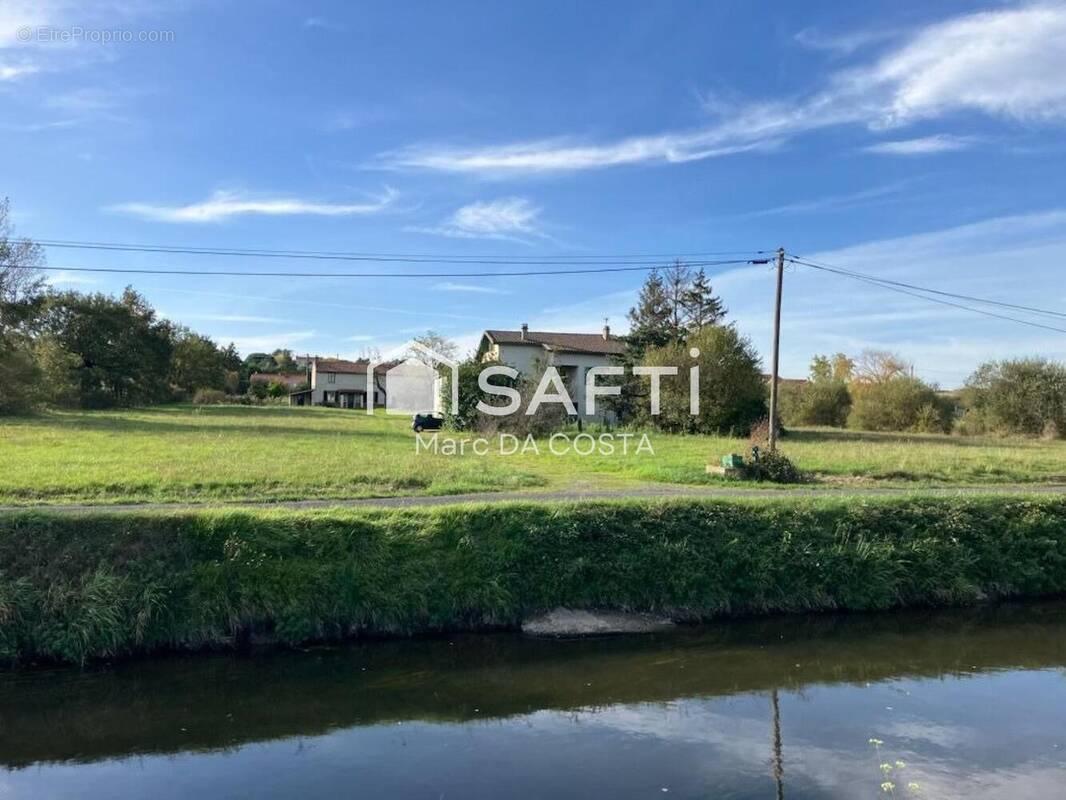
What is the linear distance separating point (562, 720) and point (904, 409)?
4565cm

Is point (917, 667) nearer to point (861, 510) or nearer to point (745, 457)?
point (861, 510)

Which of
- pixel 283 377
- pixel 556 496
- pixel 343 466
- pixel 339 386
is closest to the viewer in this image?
pixel 556 496

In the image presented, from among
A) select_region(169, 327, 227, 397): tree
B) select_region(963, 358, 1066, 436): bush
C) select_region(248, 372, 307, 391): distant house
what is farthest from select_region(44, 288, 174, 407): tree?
select_region(963, 358, 1066, 436): bush

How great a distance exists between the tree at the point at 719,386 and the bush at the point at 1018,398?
18815mm

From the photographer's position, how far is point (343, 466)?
18.7m

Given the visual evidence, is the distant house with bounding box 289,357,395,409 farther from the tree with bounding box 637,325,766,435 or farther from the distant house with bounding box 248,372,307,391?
the tree with bounding box 637,325,766,435

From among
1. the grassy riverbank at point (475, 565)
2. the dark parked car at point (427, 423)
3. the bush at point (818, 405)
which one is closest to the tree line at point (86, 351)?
the dark parked car at point (427, 423)

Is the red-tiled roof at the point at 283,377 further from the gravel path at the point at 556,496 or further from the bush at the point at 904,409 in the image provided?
the gravel path at the point at 556,496

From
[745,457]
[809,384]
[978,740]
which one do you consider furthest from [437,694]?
[809,384]

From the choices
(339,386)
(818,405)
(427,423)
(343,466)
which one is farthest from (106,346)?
(818,405)

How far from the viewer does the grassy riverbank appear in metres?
9.70

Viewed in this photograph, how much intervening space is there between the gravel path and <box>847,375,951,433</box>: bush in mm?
29331

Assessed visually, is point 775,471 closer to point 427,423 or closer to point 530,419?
point 530,419

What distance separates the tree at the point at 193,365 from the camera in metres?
A: 67.8
